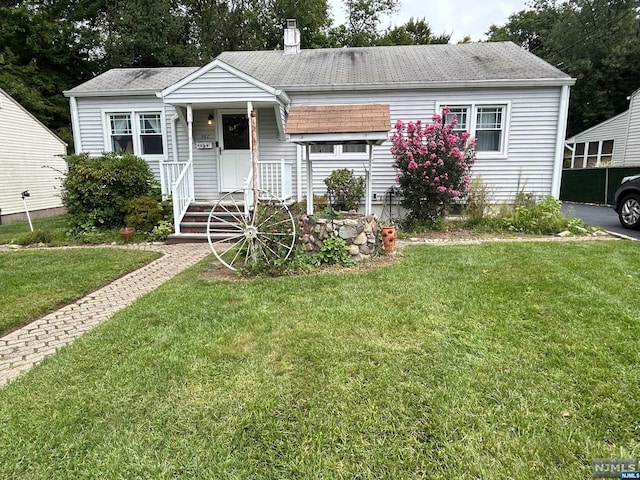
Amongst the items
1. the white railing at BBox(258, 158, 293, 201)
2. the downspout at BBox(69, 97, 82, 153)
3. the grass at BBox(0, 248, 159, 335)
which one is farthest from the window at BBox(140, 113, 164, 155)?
the grass at BBox(0, 248, 159, 335)

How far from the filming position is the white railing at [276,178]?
27.4 feet

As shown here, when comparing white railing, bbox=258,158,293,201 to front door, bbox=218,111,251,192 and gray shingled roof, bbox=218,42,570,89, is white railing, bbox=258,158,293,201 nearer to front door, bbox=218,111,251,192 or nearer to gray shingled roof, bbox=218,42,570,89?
front door, bbox=218,111,251,192

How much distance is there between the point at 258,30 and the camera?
2267cm

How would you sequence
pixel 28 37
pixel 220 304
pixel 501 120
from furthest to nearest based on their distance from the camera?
1. pixel 28 37
2. pixel 501 120
3. pixel 220 304

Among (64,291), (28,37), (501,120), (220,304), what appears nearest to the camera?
(220,304)

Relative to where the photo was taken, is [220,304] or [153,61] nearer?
[220,304]

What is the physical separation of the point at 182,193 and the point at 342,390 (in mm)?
6734

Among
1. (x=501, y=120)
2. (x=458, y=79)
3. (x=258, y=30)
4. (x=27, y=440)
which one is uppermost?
(x=258, y=30)

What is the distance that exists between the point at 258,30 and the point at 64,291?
2229 centimetres

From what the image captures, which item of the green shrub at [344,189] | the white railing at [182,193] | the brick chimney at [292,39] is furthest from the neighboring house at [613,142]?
the white railing at [182,193]

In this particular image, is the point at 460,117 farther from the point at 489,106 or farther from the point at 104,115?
the point at 104,115

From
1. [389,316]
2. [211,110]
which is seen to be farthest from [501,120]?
[389,316]

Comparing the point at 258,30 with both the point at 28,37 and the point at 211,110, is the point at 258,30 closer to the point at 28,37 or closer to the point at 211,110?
the point at 28,37

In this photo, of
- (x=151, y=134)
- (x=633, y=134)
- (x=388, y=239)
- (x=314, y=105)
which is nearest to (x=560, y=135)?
(x=314, y=105)
